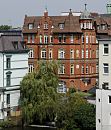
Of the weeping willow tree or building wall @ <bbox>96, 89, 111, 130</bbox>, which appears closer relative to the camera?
building wall @ <bbox>96, 89, 111, 130</bbox>

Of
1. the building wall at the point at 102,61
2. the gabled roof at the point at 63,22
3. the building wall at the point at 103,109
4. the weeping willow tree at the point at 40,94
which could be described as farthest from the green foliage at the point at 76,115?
the gabled roof at the point at 63,22

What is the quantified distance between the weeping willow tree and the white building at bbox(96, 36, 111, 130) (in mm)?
7058

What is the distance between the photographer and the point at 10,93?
2004 inches

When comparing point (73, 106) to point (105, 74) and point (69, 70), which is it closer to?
point (105, 74)

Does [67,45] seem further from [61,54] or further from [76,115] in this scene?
[76,115]

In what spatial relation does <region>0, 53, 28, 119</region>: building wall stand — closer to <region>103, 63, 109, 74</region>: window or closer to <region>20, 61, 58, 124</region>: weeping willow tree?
<region>20, 61, 58, 124</region>: weeping willow tree

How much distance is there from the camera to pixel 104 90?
38.5m

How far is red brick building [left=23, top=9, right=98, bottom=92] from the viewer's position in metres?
63.1

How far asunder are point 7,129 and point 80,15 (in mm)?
24067

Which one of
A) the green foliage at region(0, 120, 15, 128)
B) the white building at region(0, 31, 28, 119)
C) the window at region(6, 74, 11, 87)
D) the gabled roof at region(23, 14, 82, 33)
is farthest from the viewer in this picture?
the gabled roof at region(23, 14, 82, 33)

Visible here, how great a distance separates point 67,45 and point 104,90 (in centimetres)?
2517

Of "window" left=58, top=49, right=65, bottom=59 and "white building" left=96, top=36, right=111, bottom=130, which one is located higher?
"window" left=58, top=49, right=65, bottom=59

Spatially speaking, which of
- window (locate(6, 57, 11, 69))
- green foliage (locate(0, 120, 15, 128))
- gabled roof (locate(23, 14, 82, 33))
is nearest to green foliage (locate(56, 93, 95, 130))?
green foliage (locate(0, 120, 15, 128))

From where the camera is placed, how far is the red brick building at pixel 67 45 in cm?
6306
